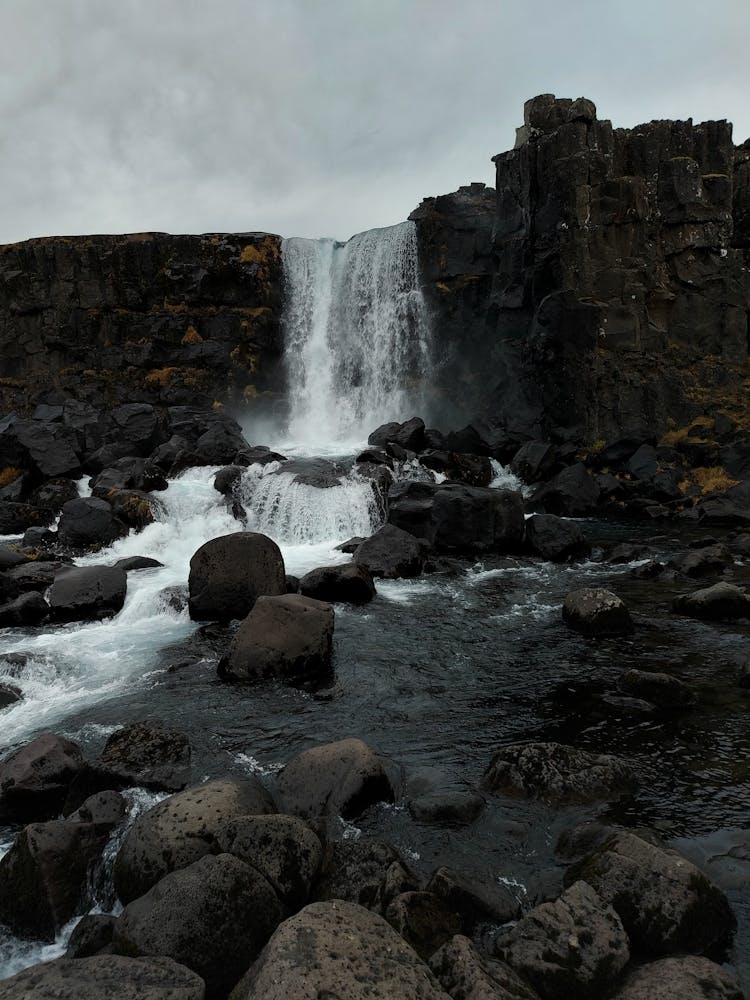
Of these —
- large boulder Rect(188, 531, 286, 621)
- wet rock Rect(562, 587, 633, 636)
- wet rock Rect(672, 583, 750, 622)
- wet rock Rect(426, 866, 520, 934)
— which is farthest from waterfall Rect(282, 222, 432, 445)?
wet rock Rect(426, 866, 520, 934)

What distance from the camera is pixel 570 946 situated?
18.3ft

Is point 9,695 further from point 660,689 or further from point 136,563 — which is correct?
point 660,689

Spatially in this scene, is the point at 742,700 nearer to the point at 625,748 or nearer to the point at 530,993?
the point at 625,748

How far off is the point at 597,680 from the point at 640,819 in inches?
162

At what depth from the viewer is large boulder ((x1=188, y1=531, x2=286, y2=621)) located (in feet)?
52.0

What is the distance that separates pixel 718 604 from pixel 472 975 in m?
11.6

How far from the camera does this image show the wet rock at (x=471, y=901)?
633cm

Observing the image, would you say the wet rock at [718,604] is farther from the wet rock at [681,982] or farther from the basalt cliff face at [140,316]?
the basalt cliff face at [140,316]

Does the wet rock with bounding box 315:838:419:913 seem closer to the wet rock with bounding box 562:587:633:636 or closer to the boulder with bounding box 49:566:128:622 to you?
the wet rock with bounding box 562:587:633:636

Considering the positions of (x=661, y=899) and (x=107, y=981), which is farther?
(x=661, y=899)

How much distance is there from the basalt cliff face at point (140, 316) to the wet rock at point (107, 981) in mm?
39142

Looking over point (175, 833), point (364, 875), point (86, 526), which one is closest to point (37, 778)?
point (175, 833)

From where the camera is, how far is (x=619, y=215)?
3122 centimetres

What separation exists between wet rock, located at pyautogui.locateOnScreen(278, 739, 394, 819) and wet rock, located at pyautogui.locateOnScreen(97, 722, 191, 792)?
149cm
